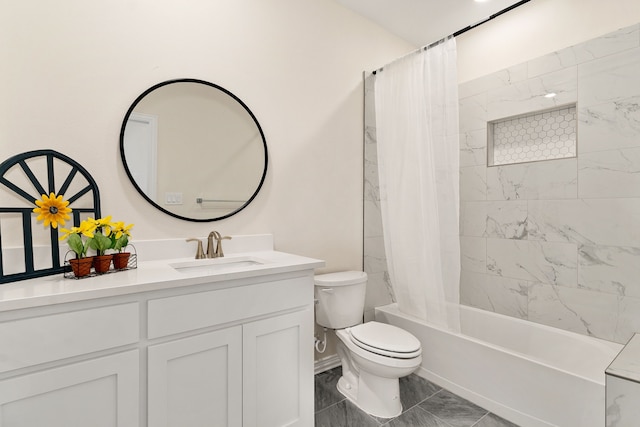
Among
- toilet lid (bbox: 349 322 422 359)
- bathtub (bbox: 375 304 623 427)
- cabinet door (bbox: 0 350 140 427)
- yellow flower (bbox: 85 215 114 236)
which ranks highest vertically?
yellow flower (bbox: 85 215 114 236)

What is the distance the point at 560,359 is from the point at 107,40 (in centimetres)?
316

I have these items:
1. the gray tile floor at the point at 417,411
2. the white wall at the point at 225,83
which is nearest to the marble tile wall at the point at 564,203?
the gray tile floor at the point at 417,411

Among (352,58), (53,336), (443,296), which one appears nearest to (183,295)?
(53,336)

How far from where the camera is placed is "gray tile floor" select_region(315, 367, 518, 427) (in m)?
1.75

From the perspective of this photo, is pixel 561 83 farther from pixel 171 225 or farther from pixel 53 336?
pixel 53 336

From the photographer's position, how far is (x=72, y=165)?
1425mm

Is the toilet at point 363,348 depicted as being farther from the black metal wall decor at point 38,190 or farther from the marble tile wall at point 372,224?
the black metal wall decor at point 38,190

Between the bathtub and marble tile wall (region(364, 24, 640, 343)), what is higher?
marble tile wall (region(364, 24, 640, 343))

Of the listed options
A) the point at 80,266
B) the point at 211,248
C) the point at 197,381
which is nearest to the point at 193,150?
the point at 211,248

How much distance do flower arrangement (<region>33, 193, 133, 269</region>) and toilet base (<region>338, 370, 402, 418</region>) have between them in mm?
1546

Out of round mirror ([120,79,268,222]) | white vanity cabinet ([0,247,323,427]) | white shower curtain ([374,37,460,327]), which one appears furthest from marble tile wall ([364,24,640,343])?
white vanity cabinet ([0,247,323,427])

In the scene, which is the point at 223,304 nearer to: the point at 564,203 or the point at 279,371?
the point at 279,371

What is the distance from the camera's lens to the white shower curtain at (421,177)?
192 centimetres

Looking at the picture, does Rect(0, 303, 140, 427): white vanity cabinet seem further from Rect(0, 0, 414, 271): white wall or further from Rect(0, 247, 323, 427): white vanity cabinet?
Rect(0, 0, 414, 271): white wall
